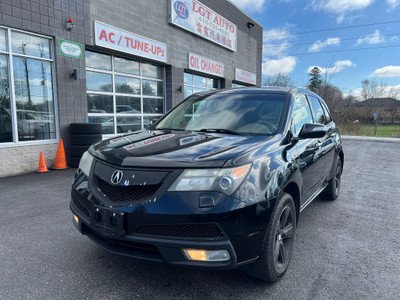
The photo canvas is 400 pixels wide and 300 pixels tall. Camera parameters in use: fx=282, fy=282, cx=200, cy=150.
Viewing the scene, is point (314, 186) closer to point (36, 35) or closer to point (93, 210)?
point (93, 210)

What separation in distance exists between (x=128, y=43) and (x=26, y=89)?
3.78 metres

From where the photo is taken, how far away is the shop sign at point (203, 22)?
11.8 m

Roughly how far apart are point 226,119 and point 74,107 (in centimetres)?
636

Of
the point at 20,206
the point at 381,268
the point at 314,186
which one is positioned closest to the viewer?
the point at 381,268

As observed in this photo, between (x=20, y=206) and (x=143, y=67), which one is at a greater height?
(x=143, y=67)

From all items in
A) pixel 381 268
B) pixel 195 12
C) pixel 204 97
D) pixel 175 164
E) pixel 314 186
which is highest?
pixel 195 12

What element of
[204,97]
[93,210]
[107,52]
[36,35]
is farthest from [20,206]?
[107,52]

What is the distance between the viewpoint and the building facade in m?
6.82

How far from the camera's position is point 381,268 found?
2.73 metres

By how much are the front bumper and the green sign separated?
7.06 meters

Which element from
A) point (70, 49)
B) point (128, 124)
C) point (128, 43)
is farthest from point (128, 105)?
point (70, 49)

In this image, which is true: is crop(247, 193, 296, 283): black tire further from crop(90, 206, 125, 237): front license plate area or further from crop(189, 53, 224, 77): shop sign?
crop(189, 53, 224, 77): shop sign

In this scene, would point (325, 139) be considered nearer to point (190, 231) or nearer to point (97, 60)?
point (190, 231)

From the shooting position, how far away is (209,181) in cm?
195
